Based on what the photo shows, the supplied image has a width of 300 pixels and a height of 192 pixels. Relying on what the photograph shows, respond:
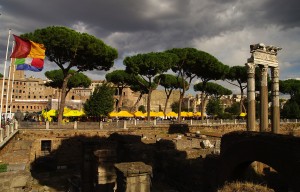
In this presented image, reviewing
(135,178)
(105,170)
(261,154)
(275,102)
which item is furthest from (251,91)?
(135,178)

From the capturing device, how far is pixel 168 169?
1662cm

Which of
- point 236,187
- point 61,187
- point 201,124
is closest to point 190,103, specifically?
point 201,124

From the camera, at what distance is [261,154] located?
977cm

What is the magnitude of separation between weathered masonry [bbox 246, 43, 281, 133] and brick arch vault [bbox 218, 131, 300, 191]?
687cm

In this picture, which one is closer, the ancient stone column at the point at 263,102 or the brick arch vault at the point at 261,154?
the brick arch vault at the point at 261,154

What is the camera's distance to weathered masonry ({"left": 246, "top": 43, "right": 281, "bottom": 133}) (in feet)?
58.7

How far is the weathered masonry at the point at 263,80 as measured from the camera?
58.7 ft

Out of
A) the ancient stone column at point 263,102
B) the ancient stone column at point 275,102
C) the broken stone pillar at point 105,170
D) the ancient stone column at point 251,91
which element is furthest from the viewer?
the ancient stone column at point 275,102

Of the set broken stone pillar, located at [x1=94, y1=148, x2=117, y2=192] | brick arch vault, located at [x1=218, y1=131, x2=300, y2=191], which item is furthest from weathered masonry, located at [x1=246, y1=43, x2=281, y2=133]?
broken stone pillar, located at [x1=94, y1=148, x2=117, y2=192]

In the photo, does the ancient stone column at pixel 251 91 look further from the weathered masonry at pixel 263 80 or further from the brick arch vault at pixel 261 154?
the brick arch vault at pixel 261 154

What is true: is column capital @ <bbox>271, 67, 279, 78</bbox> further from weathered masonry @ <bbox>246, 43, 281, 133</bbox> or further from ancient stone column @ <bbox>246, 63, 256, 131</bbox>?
ancient stone column @ <bbox>246, 63, 256, 131</bbox>

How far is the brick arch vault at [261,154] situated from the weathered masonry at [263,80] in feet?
22.5

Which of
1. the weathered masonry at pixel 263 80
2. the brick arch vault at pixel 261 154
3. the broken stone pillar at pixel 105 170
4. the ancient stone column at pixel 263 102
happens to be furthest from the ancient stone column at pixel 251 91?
the broken stone pillar at pixel 105 170

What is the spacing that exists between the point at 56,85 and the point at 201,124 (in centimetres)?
2390
